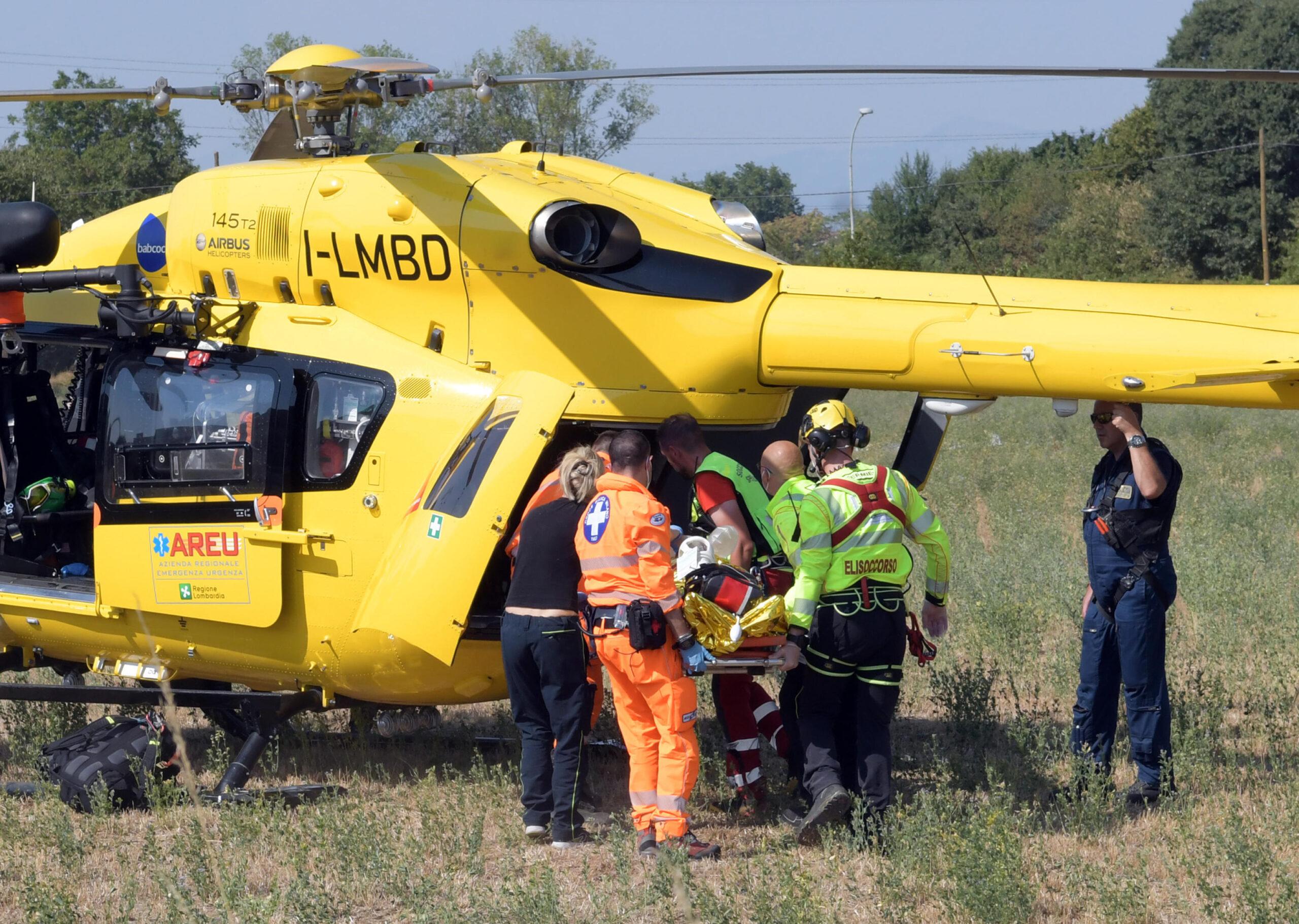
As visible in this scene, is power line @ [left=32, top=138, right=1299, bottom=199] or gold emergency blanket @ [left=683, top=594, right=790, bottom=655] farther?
power line @ [left=32, top=138, right=1299, bottom=199]

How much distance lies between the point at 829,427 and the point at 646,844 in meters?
2.06

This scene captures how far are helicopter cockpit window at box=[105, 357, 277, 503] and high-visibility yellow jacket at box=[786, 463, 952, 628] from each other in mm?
2850

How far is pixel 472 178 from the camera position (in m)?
6.93

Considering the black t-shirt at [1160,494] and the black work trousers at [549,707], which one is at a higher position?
the black t-shirt at [1160,494]

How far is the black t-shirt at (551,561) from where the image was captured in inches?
244

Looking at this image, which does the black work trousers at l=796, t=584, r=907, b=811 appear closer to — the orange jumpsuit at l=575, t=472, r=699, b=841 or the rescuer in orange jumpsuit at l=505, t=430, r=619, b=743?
the orange jumpsuit at l=575, t=472, r=699, b=841

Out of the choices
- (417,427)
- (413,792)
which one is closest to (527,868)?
(413,792)

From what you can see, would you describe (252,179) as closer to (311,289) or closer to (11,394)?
(311,289)

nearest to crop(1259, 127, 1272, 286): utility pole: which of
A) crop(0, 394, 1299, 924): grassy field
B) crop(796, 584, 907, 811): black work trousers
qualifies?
crop(0, 394, 1299, 924): grassy field

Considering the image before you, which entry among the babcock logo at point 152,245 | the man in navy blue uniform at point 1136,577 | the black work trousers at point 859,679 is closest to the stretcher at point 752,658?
the black work trousers at point 859,679

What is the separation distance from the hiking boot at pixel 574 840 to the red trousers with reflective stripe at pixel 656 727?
1.29 feet

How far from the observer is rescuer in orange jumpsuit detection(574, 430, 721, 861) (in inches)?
228

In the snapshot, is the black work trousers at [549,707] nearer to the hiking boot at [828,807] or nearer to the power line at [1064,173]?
the hiking boot at [828,807]

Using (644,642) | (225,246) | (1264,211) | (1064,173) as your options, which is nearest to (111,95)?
(225,246)
